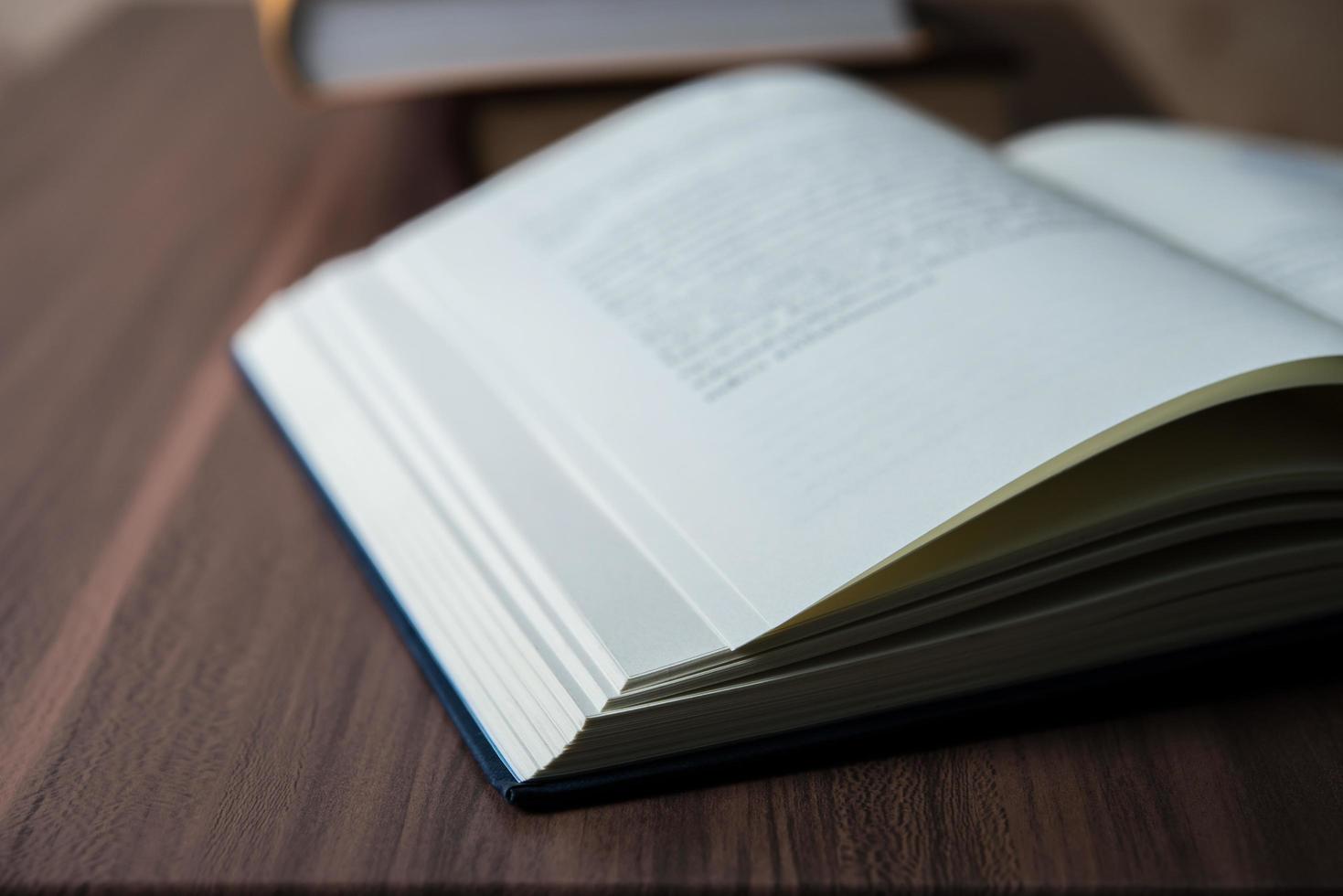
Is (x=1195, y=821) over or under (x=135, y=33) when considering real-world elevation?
under

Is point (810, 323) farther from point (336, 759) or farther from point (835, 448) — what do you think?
point (336, 759)

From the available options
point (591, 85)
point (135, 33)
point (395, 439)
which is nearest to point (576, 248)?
point (395, 439)

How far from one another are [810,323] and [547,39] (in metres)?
0.33

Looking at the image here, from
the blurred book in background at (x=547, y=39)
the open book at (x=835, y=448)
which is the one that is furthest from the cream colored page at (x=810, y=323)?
the blurred book in background at (x=547, y=39)

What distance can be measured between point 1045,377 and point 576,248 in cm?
18

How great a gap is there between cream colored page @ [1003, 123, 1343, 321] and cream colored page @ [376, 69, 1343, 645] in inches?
1.8

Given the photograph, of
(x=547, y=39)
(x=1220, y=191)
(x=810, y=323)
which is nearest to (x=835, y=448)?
(x=810, y=323)

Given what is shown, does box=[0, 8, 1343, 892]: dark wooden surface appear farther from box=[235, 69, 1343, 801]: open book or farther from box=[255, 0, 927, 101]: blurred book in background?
box=[255, 0, 927, 101]: blurred book in background

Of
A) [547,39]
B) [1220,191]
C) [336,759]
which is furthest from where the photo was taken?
[547,39]

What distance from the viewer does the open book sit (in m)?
0.29

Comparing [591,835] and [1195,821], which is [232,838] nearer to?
[591,835]

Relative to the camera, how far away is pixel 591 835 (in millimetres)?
278

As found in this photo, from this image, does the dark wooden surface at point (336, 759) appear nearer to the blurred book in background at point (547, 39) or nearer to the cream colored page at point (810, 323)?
the cream colored page at point (810, 323)

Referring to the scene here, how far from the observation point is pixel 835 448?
0.31 m
